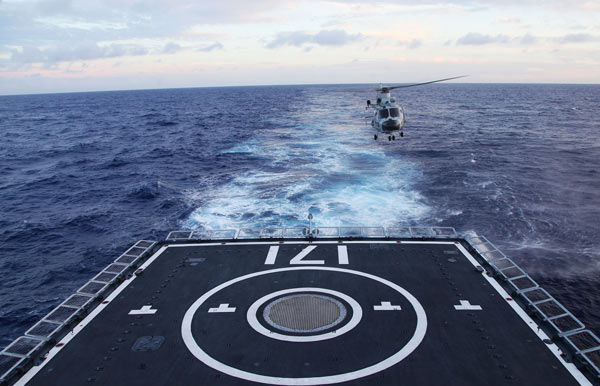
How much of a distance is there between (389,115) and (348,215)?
1287cm

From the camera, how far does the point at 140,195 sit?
199 ft

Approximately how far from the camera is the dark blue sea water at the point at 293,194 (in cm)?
3938

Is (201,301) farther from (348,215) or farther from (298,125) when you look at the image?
(298,125)

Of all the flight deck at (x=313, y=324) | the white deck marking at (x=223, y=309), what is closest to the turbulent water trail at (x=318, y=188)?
the flight deck at (x=313, y=324)

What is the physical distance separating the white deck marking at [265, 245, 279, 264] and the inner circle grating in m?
4.71

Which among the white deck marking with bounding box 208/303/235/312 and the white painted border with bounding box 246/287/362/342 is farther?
the white deck marking with bounding box 208/303/235/312

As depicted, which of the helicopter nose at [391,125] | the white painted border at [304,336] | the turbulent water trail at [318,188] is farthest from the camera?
the turbulent water trail at [318,188]

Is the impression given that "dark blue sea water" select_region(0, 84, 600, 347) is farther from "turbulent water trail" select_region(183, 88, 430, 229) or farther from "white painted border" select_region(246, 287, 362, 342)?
"white painted border" select_region(246, 287, 362, 342)

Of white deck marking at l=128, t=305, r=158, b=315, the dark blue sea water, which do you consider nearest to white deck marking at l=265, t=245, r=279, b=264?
white deck marking at l=128, t=305, r=158, b=315

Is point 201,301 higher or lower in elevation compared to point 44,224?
higher

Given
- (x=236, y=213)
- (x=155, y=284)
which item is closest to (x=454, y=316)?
(x=155, y=284)

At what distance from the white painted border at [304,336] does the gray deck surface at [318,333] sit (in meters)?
0.18

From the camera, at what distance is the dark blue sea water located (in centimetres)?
3938

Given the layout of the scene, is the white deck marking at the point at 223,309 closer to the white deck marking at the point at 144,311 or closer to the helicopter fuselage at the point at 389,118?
the white deck marking at the point at 144,311
